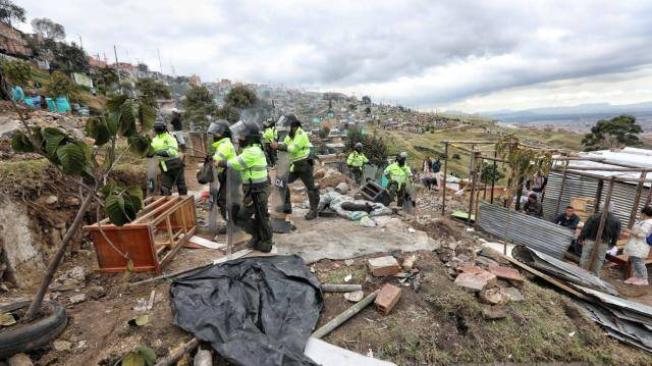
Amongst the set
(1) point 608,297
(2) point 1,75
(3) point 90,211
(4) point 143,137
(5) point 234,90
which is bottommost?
(1) point 608,297

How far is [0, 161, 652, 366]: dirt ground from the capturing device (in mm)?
3088

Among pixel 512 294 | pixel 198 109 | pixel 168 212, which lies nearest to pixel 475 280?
pixel 512 294

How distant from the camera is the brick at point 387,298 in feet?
12.0

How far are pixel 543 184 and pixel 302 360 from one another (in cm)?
973

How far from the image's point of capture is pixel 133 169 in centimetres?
698

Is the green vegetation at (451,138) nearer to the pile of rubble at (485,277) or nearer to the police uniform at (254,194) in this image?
the pile of rubble at (485,277)

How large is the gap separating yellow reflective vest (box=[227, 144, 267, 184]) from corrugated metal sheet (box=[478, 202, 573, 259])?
4.96 metres

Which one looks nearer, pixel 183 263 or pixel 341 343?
pixel 341 343

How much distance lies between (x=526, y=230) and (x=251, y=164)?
5792mm

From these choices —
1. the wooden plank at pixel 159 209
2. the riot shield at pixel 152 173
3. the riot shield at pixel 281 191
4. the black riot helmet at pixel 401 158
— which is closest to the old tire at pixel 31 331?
the wooden plank at pixel 159 209

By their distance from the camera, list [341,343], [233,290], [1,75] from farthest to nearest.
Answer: [233,290], [341,343], [1,75]

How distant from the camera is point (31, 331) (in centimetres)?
278

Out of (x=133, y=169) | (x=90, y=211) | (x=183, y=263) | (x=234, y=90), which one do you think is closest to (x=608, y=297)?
(x=183, y=263)

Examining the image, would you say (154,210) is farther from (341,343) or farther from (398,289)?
(398,289)
